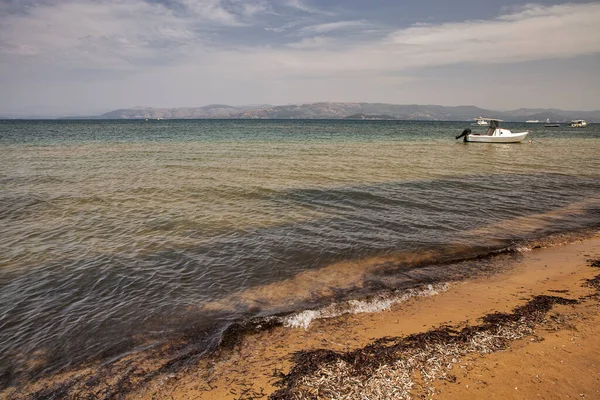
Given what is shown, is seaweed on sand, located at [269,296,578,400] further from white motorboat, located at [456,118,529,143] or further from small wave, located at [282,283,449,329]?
white motorboat, located at [456,118,529,143]

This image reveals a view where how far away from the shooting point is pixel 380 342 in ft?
19.1

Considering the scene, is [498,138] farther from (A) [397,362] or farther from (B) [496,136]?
(A) [397,362]

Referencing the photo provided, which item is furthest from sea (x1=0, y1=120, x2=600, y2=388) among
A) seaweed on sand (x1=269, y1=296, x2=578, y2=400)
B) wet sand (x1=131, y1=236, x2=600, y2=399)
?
seaweed on sand (x1=269, y1=296, x2=578, y2=400)

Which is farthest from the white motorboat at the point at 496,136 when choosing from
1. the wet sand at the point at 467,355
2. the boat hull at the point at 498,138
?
the wet sand at the point at 467,355

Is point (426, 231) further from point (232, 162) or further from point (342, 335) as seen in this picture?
point (232, 162)

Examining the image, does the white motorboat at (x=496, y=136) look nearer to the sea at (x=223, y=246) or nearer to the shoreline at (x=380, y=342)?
the sea at (x=223, y=246)

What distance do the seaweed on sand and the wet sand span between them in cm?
11

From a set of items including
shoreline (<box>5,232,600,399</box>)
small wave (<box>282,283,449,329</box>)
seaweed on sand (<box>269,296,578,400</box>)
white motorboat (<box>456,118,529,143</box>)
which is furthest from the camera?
white motorboat (<box>456,118,529,143</box>)

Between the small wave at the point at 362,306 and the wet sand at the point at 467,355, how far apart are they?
17 cm

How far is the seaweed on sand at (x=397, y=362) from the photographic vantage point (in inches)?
184

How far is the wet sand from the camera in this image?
4723mm

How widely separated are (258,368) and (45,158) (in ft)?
108

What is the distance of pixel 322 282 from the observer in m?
8.34

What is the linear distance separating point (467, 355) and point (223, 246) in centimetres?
731
